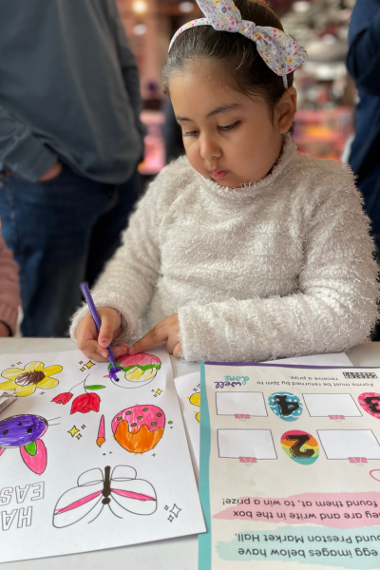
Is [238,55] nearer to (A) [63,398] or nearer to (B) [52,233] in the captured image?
(A) [63,398]

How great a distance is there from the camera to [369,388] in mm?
542

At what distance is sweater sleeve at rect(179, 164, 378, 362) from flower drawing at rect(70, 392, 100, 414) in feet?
0.48

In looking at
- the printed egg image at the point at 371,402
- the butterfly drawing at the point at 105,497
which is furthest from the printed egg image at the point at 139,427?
the printed egg image at the point at 371,402

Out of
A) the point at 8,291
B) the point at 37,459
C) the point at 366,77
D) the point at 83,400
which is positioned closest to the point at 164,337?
the point at 83,400

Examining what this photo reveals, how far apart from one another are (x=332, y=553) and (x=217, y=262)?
50cm

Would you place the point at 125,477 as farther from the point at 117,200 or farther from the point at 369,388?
the point at 117,200

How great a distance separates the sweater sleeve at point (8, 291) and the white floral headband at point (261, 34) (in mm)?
588

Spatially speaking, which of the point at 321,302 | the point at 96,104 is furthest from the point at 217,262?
the point at 96,104

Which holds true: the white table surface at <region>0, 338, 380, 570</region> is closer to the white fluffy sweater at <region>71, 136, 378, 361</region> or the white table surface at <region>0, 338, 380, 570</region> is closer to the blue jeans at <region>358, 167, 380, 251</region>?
the white fluffy sweater at <region>71, 136, 378, 361</region>

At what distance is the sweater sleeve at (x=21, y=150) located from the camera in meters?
1.02

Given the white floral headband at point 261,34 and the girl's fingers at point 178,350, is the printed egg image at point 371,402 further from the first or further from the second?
the white floral headband at point 261,34

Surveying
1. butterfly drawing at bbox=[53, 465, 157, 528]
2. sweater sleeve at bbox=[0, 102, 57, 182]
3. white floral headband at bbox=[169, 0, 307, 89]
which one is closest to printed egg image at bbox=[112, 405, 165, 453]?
butterfly drawing at bbox=[53, 465, 157, 528]

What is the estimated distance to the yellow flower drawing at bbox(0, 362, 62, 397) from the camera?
0.57m

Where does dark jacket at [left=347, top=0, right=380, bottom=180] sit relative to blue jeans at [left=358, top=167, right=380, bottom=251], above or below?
above
